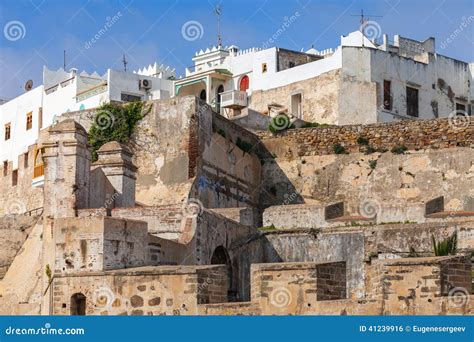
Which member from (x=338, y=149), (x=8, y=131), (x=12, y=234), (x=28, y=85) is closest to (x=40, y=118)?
(x=8, y=131)

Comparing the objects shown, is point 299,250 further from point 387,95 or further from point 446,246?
point 387,95

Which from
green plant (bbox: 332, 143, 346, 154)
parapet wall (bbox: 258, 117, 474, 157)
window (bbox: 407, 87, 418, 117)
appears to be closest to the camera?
parapet wall (bbox: 258, 117, 474, 157)

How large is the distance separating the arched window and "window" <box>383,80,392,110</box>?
5692mm

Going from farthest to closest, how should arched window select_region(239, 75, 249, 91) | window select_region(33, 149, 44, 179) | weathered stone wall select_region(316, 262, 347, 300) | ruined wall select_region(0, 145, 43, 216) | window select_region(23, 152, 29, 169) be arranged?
arched window select_region(239, 75, 249, 91) → window select_region(23, 152, 29, 169) → window select_region(33, 149, 44, 179) → ruined wall select_region(0, 145, 43, 216) → weathered stone wall select_region(316, 262, 347, 300)

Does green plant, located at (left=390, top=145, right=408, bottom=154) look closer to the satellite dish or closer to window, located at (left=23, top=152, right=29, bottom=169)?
window, located at (left=23, top=152, right=29, bottom=169)

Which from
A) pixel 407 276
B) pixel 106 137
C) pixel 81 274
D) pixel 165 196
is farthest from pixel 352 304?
pixel 106 137

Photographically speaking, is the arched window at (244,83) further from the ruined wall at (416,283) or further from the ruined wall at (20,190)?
the ruined wall at (416,283)

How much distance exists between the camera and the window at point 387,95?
140 ft

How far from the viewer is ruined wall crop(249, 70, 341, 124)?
4228cm

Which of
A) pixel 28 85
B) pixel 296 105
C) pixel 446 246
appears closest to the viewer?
pixel 446 246

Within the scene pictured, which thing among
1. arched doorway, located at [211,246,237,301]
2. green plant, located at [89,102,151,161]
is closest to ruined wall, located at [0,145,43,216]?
green plant, located at [89,102,151,161]

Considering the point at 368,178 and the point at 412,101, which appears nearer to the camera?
the point at 368,178

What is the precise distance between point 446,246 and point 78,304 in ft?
25.4

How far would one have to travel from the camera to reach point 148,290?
20.6 metres
